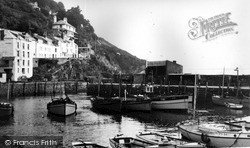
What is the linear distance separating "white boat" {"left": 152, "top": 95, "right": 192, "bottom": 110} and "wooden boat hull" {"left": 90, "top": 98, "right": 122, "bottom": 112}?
25.3ft

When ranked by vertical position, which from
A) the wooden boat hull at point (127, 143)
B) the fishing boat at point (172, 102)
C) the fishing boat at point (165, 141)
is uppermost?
the fishing boat at point (172, 102)

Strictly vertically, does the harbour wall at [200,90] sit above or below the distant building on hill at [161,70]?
below

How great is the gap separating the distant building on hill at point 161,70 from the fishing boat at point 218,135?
4808cm

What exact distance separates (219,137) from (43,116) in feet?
87.9

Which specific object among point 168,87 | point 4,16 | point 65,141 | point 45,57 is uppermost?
point 4,16

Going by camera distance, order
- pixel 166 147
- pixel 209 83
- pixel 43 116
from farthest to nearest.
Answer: pixel 209 83
pixel 43 116
pixel 166 147

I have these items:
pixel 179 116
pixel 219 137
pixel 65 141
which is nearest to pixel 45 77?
pixel 179 116

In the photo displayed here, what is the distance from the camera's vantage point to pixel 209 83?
73562 mm

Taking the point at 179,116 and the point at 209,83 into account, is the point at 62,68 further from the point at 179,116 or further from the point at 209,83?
the point at 179,116

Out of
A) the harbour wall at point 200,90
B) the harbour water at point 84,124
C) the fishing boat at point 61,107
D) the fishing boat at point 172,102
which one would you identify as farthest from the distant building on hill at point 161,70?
the fishing boat at point 61,107

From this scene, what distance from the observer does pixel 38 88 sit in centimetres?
8338

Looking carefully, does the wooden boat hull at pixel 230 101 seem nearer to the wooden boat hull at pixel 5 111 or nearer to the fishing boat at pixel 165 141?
the fishing boat at pixel 165 141

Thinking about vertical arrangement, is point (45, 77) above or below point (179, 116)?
above

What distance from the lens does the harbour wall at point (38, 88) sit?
75.9 m
